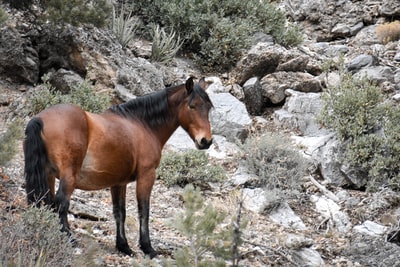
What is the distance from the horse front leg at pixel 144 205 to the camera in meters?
5.82

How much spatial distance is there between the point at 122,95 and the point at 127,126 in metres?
4.56

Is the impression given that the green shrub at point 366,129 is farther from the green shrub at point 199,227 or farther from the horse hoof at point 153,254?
the green shrub at point 199,227

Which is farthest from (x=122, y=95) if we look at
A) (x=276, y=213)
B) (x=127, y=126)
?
(x=127, y=126)

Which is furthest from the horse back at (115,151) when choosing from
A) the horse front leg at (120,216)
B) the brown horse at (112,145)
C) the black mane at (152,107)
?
the horse front leg at (120,216)

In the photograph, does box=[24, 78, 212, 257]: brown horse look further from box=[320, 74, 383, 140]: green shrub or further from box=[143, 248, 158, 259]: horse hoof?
box=[320, 74, 383, 140]: green shrub

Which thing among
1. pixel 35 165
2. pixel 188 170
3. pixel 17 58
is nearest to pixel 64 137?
pixel 35 165

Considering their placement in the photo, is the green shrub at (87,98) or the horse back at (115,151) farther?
the green shrub at (87,98)

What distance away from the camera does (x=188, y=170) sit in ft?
29.5

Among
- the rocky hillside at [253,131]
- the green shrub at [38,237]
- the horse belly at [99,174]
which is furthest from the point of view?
the rocky hillside at [253,131]

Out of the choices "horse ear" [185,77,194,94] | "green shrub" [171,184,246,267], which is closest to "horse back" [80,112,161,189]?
"horse ear" [185,77,194,94]

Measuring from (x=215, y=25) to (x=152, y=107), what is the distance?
762 centimetres

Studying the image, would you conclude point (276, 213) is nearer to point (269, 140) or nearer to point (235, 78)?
point (269, 140)

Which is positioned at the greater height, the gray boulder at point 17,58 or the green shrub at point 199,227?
the green shrub at point 199,227

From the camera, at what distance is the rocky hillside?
6.95m
